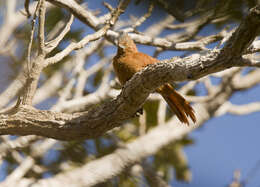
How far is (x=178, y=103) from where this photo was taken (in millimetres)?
3463

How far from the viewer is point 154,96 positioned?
5289 millimetres

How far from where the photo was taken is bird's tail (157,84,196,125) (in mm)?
3373

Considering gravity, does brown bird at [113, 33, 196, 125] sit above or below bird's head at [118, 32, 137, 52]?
below

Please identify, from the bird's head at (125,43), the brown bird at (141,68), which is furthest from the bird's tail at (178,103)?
the bird's head at (125,43)

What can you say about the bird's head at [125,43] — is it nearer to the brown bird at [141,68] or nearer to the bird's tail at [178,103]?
the brown bird at [141,68]

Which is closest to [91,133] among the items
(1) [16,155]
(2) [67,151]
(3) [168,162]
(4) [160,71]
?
(4) [160,71]

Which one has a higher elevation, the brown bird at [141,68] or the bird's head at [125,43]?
the bird's head at [125,43]

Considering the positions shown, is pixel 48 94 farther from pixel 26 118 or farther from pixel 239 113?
pixel 239 113

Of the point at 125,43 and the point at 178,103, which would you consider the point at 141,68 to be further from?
the point at 125,43

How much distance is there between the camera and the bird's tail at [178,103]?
3.37 meters

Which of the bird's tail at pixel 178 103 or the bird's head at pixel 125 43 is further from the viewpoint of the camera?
the bird's head at pixel 125 43

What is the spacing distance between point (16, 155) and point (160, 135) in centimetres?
207

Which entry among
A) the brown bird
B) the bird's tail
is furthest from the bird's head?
the bird's tail

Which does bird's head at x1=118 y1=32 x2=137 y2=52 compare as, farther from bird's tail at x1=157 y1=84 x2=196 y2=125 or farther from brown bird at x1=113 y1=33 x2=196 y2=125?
bird's tail at x1=157 y1=84 x2=196 y2=125
